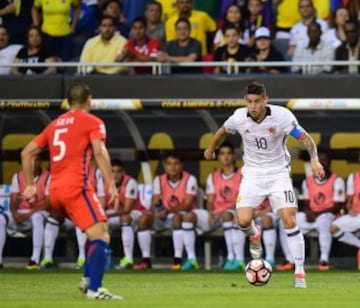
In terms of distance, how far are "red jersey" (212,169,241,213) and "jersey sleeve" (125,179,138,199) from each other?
3.66ft

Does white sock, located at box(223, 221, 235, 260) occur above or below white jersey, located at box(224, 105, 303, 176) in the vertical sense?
below

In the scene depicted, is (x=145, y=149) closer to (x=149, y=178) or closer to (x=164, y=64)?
(x=149, y=178)

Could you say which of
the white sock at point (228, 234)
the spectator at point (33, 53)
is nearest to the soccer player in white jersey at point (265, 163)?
the white sock at point (228, 234)

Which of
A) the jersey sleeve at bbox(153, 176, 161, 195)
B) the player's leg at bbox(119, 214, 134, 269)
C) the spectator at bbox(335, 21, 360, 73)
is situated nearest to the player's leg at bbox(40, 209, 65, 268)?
the player's leg at bbox(119, 214, 134, 269)

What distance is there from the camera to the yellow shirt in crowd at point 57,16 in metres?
20.9

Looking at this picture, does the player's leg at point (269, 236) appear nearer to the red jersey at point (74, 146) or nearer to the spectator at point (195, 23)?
the spectator at point (195, 23)

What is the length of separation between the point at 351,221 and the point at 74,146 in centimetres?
795

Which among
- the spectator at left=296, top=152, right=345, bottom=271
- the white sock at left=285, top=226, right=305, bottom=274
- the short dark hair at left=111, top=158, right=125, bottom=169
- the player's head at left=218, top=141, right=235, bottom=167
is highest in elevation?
the player's head at left=218, top=141, right=235, bottom=167

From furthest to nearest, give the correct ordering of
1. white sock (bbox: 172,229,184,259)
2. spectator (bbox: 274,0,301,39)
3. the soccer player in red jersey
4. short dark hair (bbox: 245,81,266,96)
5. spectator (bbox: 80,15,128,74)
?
spectator (bbox: 274,0,301,39) < spectator (bbox: 80,15,128,74) < white sock (bbox: 172,229,184,259) < short dark hair (bbox: 245,81,266,96) < the soccer player in red jersey

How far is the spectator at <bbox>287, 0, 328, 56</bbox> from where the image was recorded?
19766 mm

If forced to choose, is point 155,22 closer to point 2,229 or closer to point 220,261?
point 220,261

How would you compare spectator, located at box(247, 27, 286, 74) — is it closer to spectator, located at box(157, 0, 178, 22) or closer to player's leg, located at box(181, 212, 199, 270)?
spectator, located at box(157, 0, 178, 22)

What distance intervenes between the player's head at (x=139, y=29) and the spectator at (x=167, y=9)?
53.3 inches

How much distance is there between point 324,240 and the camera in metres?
18.8
